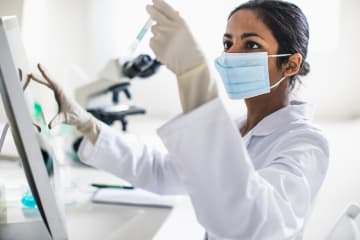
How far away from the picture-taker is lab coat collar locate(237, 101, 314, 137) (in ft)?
3.88

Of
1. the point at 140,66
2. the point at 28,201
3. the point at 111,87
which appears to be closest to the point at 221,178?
the point at 28,201

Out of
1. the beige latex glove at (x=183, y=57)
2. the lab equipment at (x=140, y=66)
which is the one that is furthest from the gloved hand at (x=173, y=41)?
the lab equipment at (x=140, y=66)

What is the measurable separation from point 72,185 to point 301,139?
914 millimetres

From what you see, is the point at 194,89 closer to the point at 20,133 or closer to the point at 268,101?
the point at 20,133

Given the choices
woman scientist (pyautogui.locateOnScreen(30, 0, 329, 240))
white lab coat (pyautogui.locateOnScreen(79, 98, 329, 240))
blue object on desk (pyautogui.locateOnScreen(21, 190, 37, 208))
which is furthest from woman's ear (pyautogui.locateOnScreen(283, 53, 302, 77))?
blue object on desk (pyautogui.locateOnScreen(21, 190, 37, 208))

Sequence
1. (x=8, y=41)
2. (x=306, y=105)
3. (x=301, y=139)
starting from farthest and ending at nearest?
(x=306, y=105), (x=301, y=139), (x=8, y=41)

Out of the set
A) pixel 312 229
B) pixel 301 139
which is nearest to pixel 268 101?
pixel 301 139

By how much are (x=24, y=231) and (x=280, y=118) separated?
2.10ft

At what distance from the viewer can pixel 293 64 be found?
1196 millimetres

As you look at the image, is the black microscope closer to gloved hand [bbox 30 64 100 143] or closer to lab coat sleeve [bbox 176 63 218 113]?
gloved hand [bbox 30 64 100 143]

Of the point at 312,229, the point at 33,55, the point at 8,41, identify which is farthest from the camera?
the point at 33,55

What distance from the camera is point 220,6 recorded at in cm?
207

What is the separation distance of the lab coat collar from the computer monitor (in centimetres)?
52

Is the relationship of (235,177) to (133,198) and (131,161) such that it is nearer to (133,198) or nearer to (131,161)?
(131,161)
